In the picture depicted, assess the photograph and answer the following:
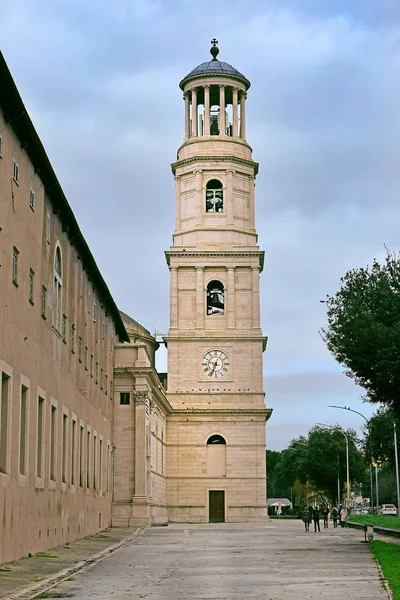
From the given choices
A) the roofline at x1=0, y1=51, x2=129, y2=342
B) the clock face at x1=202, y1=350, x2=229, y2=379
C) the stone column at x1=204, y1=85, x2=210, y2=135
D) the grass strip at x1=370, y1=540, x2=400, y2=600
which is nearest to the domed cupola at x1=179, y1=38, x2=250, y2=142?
the stone column at x1=204, y1=85, x2=210, y2=135

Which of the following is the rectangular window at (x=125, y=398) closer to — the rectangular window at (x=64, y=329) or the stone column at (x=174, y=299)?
the stone column at (x=174, y=299)

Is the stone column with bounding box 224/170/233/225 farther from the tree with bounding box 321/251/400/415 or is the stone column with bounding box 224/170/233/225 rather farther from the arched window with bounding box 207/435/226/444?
the tree with bounding box 321/251/400/415

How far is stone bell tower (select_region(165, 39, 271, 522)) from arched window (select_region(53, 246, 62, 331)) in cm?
3967

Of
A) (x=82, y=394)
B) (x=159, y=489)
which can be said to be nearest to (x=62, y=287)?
(x=82, y=394)

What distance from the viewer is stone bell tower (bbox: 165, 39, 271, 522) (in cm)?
7562

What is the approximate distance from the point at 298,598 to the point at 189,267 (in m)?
59.8

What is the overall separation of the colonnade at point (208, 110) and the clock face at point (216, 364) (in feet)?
57.3

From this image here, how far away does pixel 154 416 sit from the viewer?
67625mm

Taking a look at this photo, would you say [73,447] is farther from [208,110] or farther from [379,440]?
[379,440]

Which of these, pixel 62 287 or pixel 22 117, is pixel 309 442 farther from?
pixel 22 117

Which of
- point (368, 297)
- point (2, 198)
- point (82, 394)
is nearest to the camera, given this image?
point (2, 198)

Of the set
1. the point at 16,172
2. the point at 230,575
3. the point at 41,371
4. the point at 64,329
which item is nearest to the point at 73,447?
the point at 64,329

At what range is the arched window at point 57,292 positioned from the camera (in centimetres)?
3572

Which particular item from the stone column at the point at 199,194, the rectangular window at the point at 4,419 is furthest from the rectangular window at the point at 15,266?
the stone column at the point at 199,194
